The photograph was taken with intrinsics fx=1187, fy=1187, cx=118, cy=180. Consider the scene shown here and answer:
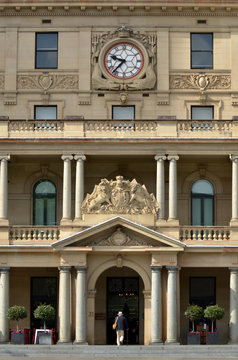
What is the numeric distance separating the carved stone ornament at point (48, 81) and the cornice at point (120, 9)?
3082 millimetres

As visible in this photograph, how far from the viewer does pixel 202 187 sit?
189 ft

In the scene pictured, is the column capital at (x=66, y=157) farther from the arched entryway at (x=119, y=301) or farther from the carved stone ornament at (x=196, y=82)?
the carved stone ornament at (x=196, y=82)

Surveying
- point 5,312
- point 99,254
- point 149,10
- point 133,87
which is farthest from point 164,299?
point 149,10

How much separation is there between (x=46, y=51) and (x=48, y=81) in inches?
62.2

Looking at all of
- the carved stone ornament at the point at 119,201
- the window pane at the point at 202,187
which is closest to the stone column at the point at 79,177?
the carved stone ornament at the point at 119,201

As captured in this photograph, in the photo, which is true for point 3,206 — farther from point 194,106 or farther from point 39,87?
point 194,106

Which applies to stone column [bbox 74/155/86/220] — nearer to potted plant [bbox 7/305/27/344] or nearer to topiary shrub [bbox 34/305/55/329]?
topiary shrub [bbox 34/305/55/329]

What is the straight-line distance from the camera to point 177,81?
5812 cm

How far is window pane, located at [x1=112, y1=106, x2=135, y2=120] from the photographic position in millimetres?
58031

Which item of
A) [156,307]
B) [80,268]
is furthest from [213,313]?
[80,268]

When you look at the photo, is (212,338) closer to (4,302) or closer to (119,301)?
(119,301)

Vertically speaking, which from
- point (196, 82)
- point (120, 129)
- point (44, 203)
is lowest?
point (44, 203)

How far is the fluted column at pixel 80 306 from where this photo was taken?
52.8 m

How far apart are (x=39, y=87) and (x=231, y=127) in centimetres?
985
